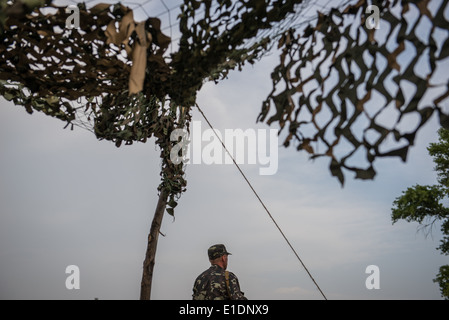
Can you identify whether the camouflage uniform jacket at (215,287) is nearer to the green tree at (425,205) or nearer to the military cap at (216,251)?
the military cap at (216,251)

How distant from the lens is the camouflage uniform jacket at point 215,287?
4.31 metres

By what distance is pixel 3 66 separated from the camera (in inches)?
105

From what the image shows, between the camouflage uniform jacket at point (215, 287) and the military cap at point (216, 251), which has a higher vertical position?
the military cap at point (216, 251)

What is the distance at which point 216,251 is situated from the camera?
15.1 feet

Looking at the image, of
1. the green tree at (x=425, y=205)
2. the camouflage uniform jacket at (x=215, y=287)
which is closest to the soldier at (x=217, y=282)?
the camouflage uniform jacket at (x=215, y=287)

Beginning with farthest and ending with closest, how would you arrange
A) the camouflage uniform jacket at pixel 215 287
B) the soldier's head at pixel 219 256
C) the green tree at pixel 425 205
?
1. the green tree at pixel 425 205
2. the soldier's head at pixel 219 256
3. the camouflage uniform jacket at pixel 215 287

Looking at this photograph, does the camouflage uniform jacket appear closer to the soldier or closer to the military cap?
the soldier

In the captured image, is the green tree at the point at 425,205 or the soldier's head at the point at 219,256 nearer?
the soldier's head at the point at 219,256

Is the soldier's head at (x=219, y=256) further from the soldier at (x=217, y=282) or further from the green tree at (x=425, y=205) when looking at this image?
the green tree at (x=425, y=205)

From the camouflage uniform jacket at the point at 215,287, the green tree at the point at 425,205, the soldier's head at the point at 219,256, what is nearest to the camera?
the camouflage uniform jacket at the point at 215,287

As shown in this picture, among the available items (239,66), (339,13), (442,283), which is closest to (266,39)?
(339,13)

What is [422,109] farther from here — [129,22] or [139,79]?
[129,22]

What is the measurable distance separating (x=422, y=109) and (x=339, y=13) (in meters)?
0.79

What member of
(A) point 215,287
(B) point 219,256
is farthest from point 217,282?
(B) point 219,256
